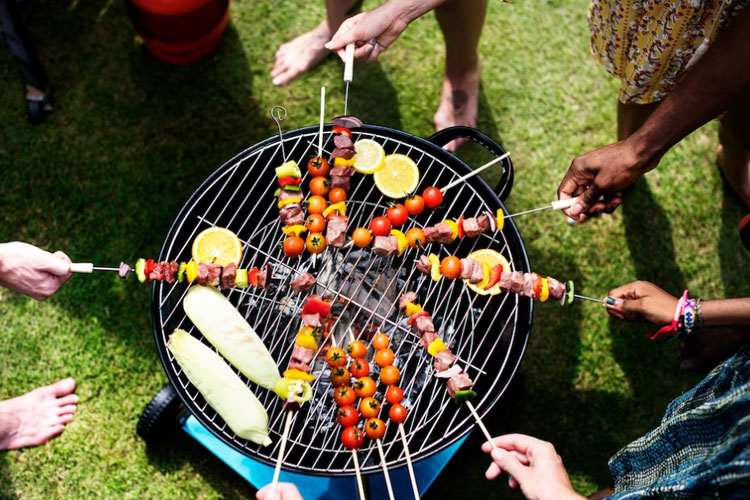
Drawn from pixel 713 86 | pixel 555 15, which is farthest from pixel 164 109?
pixel 713 86

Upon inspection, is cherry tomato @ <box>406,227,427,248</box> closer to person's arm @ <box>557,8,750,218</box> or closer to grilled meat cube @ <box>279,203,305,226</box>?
grilled meat cube @ <box>279,203,305,226</box>

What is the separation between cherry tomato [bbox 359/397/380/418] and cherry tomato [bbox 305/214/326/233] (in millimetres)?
879

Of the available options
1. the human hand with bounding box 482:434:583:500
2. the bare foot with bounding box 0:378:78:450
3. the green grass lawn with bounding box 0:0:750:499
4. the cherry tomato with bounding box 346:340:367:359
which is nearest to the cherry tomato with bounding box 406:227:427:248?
the cherry tomato with bounding box 346:340:367:359

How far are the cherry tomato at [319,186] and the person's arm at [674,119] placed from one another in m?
1.24

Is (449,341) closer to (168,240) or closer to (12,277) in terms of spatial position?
(168,240)

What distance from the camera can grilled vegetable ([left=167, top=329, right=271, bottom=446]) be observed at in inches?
110

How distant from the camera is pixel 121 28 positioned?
4.65m

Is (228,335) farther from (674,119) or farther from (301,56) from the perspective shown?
(301,56)

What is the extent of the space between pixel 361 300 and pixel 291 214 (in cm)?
66

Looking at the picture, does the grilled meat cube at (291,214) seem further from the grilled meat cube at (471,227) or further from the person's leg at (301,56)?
the person's leg at (301,56)

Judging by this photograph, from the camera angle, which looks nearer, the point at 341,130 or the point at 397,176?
the point at 341,130

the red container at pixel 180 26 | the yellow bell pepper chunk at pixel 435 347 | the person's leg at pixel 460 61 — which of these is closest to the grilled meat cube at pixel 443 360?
the yellow bell pepper chunk at pixel 435 347

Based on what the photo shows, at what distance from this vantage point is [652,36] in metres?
2.81

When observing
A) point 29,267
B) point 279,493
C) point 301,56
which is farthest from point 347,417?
point 301,56
